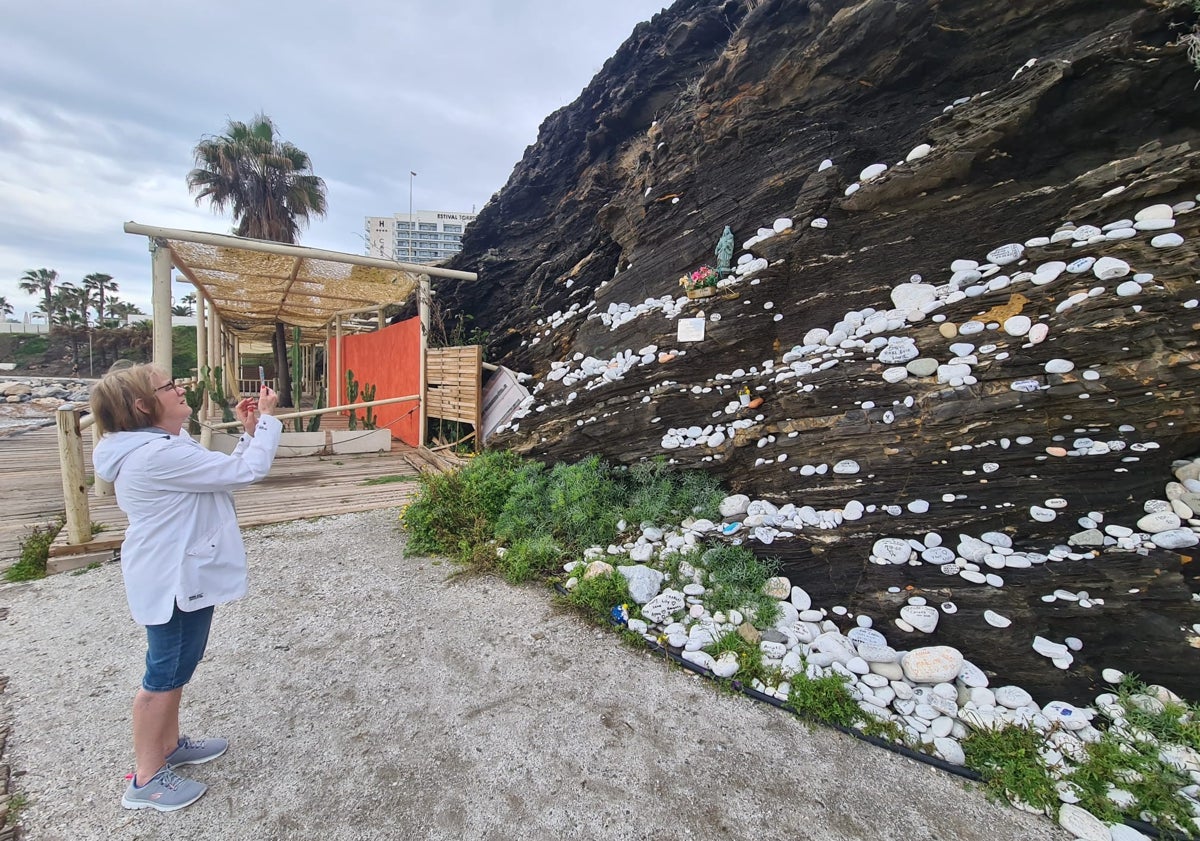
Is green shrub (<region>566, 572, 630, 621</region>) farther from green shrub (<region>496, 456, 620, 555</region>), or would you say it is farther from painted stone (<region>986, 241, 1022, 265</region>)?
painted stone (<region>986, 241, 1022, 265</region>)

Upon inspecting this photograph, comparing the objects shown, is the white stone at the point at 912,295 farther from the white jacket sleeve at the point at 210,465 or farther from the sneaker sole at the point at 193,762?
the sneaker sole at the point at 193,762

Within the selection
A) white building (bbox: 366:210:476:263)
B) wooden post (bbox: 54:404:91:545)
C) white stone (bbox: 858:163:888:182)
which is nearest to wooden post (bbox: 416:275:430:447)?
wooden post (bbox: 54:404:91:545)

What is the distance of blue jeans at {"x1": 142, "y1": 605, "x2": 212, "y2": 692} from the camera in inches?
66.6

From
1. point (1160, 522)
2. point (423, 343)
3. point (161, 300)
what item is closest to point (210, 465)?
point (1160, 522)

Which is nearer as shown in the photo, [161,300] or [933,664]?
[933,664]

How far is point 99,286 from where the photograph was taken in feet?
156

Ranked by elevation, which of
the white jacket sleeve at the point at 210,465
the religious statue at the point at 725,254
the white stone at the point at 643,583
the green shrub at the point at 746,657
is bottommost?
the green shrub at the point at 746,657

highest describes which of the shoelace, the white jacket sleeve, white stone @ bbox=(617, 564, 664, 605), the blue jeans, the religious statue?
the religious statue

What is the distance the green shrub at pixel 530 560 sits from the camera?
11.5ft

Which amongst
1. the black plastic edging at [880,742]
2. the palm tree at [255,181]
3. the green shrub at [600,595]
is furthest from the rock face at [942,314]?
the palm tree at [255,181]

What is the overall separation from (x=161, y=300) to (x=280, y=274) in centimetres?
207

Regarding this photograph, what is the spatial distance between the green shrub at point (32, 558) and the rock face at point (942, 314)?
3.77m

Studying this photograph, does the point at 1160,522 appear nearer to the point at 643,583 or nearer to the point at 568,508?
the point at 643,583

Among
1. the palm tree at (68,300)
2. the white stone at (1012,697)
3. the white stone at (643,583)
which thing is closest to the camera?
the white stone at (1012,697)
